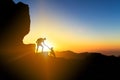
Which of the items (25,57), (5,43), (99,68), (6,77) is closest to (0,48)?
(5,43)

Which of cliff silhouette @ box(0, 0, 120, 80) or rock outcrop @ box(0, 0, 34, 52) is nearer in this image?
cliff silhouette @ box(0, 0, 120, 80)

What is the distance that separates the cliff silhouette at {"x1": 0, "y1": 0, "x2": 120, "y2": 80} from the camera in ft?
173

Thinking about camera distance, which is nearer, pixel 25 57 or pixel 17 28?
pixel 25 57

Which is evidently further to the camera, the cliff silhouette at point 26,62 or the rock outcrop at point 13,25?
the rock outcrop at point 13,25

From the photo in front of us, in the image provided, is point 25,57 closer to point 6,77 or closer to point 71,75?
point 6,77

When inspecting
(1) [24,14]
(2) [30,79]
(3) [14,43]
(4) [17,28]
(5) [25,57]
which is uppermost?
(1) [24,14]

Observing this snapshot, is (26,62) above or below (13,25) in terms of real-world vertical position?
below

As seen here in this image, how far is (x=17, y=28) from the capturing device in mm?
62000

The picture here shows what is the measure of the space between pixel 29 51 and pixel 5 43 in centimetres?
642

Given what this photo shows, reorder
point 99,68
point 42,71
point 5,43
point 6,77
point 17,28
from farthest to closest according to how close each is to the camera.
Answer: point 99,68
point 17,28
point 5,43
point 42,71
point 6,77

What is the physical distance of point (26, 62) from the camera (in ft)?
180

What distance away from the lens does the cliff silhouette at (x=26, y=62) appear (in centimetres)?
5277

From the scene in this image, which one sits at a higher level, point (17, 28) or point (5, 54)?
point (17, 28)

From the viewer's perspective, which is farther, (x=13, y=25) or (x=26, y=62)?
(x=13, y=25)
